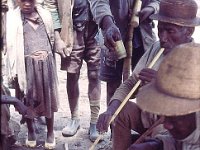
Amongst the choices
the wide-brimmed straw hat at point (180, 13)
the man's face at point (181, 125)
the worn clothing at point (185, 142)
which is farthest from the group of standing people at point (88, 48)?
the man's face at point (181, 125)

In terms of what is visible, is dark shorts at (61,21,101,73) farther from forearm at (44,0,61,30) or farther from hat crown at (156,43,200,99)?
hat crown at (156,43,200,99)

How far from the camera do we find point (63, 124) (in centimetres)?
625

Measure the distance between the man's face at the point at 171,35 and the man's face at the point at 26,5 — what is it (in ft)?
→ 5.24

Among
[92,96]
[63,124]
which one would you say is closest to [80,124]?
[63,124]

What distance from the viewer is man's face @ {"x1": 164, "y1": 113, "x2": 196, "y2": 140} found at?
3.18 m

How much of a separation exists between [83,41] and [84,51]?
142 mm

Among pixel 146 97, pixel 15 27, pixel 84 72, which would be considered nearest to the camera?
pixel 146 97

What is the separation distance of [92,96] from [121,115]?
5.53ft

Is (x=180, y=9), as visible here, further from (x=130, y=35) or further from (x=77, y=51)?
(x=77, y=51)

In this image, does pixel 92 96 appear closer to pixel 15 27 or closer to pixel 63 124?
pixel 63 124

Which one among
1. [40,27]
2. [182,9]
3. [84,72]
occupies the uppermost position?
[182,9]

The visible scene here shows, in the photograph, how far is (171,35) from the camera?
409 centimetres

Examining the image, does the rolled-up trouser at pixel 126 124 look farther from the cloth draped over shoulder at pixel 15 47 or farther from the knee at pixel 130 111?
the cloth draped over shoulder at pixel 15 47

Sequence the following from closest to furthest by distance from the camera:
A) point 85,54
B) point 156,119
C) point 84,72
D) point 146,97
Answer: point 146,97
point 156,119
point 85,54
point 84,72
